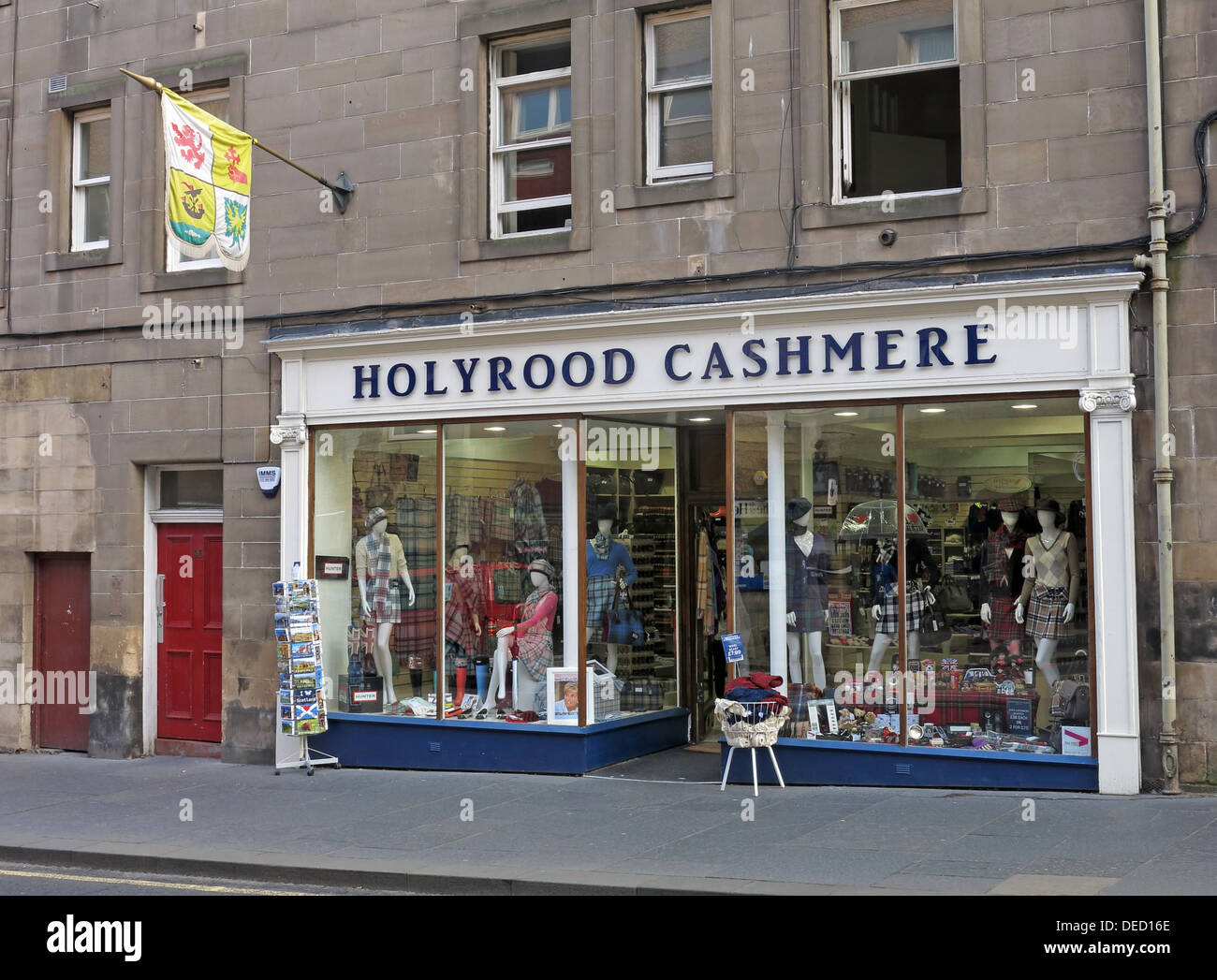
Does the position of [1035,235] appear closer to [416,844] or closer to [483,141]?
[483,141]

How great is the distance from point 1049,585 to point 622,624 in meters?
4.26

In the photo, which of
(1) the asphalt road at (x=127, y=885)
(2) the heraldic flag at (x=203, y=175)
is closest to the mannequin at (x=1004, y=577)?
(1) the asphalt road at (x=127, y=885)

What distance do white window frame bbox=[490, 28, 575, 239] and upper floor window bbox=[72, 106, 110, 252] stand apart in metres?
5.20

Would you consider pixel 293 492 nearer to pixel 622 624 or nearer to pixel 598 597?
pixel 598 597

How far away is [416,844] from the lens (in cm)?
990

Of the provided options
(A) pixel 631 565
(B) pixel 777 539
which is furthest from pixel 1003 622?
(A) pixel 631 565

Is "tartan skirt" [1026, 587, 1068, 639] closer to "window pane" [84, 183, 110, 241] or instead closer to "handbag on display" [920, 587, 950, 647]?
"handbag on display" [920, 587, 950, 647]

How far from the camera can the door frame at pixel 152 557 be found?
14.9m

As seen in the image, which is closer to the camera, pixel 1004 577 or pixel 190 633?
pixel 1004 577

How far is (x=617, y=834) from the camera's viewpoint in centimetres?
992

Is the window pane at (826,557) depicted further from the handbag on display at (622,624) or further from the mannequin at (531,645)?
the mannequin at (531,645)
